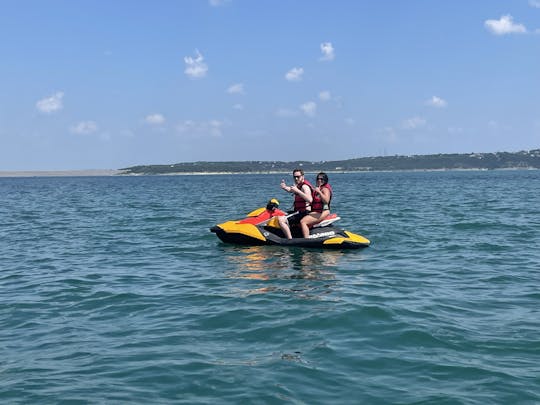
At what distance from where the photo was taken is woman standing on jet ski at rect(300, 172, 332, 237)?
14414 millimetres

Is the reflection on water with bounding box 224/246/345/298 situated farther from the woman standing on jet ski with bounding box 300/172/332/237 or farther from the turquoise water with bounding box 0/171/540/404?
the woman standing on jet ski with bounding box 300/172/332/237

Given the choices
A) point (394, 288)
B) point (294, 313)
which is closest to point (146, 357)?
point (294, 313)

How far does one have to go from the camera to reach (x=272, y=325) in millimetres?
7754

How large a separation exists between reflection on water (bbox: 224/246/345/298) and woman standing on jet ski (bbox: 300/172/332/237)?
72 cm

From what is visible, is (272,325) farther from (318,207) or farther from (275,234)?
(275,234)

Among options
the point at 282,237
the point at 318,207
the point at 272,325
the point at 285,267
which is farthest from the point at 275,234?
the point at 272,325

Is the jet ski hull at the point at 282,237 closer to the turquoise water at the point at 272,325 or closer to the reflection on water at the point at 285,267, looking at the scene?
the reflection on water at the point at 285,267

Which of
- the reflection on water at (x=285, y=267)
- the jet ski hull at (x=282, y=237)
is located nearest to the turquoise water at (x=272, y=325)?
the reflection on water at (x=285, y=267)

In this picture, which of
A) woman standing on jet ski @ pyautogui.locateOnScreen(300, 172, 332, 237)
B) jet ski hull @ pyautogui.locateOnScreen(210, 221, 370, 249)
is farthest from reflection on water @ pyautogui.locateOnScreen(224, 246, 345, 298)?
woman standing on jet ski @ pyautogui.locateOnScreen(300, 172, 332, 237)

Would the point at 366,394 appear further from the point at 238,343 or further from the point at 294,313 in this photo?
the point at 294,313

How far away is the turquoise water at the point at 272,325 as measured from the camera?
5.67 meters

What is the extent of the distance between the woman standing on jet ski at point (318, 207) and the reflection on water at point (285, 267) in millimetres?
725

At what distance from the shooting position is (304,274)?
1153 centimetres

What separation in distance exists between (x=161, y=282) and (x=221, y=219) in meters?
13.5
